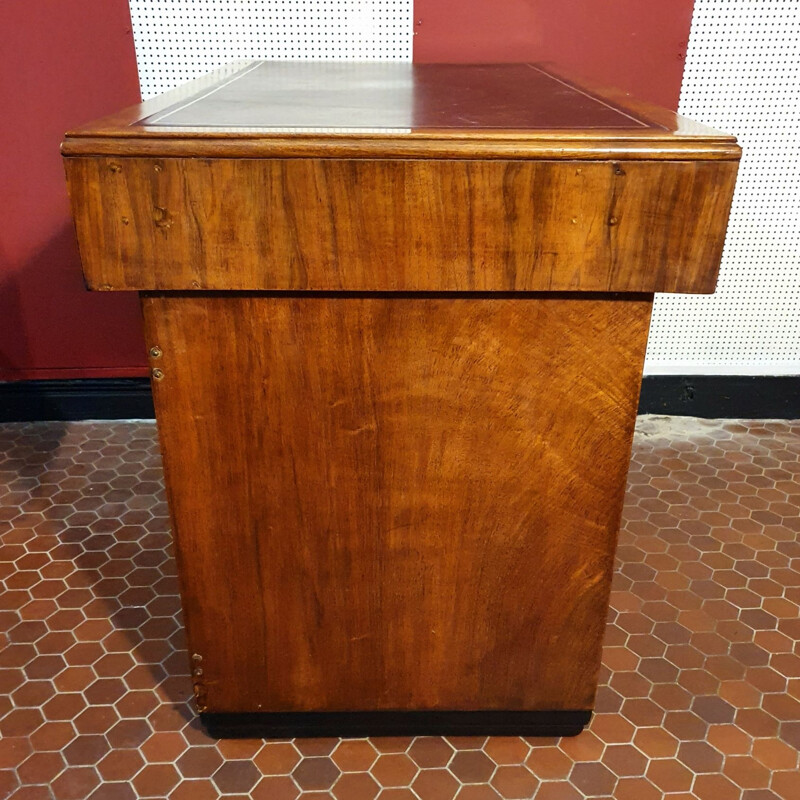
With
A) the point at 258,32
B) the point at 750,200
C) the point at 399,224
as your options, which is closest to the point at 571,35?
the point at 750,200

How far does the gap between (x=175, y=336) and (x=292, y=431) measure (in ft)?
0.82

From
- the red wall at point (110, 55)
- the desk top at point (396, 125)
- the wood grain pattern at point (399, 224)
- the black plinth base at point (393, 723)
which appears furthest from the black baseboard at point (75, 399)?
the wood grain pattern at point (399, 224)

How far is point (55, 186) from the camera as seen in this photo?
2623mm

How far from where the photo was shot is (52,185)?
262cm

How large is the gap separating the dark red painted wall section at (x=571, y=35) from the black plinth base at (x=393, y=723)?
1879 millimetres

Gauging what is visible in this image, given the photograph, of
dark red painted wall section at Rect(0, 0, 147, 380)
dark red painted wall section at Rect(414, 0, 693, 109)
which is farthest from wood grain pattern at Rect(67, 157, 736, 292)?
dark red painted wall section at Rect(0, 0, 147, 380)

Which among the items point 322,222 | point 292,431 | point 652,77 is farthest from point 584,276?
point 652,77

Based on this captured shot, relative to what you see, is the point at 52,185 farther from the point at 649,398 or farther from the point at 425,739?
the point at 649,398

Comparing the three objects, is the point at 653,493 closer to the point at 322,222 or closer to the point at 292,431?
the point at 292,431

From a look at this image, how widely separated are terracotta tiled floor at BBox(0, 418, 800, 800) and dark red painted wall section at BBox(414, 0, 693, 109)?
1295mm

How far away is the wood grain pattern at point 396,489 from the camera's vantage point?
1275 mm

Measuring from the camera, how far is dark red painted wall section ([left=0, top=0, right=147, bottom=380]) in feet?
8.03

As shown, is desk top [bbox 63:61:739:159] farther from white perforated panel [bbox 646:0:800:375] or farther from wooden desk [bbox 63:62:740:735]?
white perforated panel [bbox 646:0:800:375]

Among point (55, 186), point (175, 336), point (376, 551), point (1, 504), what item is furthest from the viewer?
point (55, 186)
